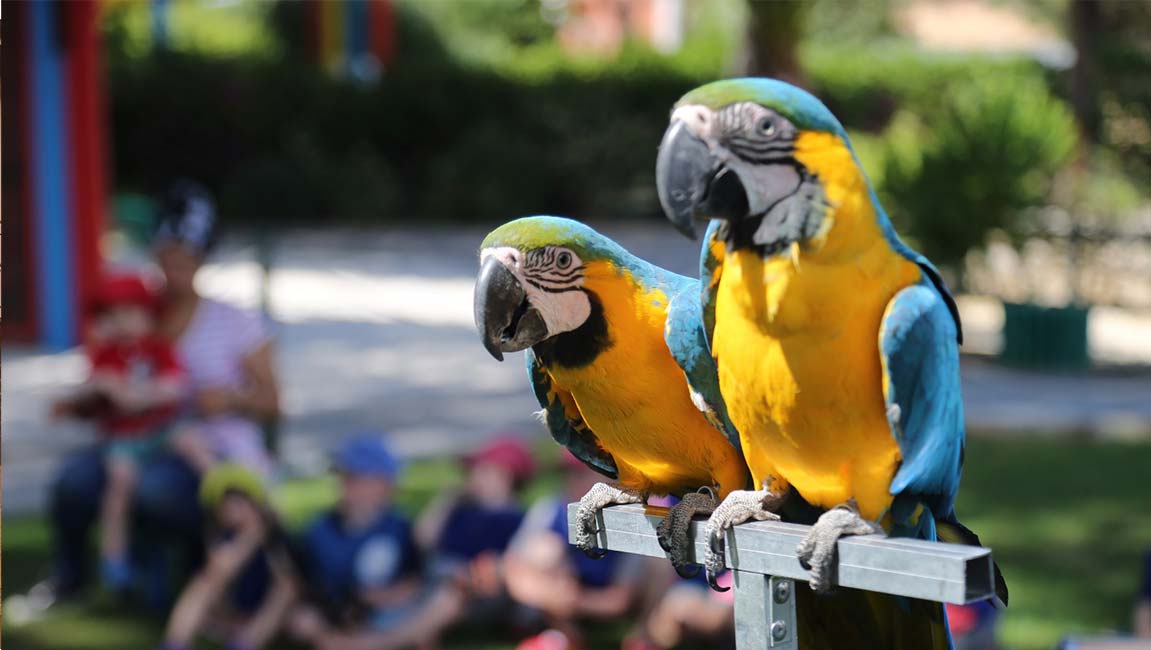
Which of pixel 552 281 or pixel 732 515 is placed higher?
pixel 552 281

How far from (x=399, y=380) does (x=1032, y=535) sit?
4.63m

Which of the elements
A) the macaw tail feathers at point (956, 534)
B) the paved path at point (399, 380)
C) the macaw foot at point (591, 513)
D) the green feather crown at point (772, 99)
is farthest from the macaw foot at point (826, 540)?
the paved path at point (399, 380)

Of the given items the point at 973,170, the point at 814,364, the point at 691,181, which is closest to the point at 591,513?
the point at 814,364

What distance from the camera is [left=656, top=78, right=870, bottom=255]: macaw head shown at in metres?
1.20

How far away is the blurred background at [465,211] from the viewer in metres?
6.18

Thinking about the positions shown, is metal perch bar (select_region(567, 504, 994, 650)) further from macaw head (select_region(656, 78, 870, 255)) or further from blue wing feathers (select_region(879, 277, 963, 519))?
macaw head (select_region(656, 78, 870, 255))

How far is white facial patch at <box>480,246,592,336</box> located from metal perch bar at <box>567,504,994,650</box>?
25cm

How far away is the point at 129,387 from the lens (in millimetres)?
4215

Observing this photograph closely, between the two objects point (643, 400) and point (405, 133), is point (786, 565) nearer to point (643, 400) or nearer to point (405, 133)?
point (643, 400)

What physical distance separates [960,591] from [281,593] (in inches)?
135

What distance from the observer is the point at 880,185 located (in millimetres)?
9445

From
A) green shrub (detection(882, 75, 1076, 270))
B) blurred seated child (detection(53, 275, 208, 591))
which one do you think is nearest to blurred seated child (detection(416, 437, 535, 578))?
blurred seated child (detection(53, 275, 208, 591))

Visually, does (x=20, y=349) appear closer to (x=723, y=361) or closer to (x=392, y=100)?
(x=723, y=361)

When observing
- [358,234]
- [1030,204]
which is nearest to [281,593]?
[1030,204]
